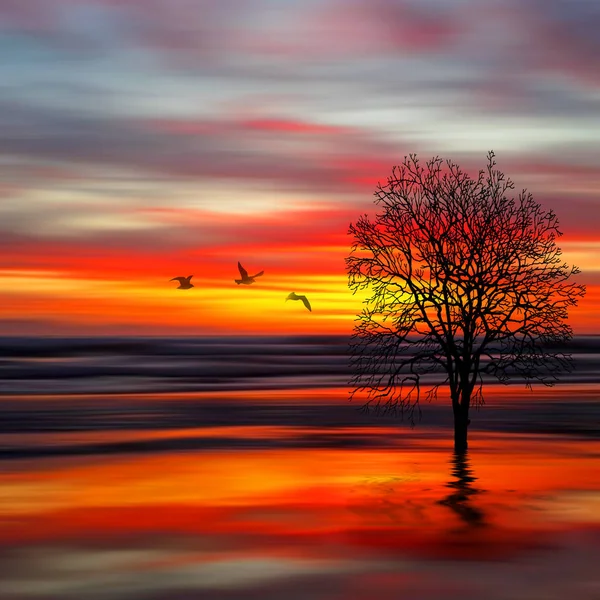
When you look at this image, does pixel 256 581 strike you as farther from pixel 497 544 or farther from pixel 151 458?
pixel 151 458

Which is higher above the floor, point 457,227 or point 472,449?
point 457,227

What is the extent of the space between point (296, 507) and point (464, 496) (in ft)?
15.6

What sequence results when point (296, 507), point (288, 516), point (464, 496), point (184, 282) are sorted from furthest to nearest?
1. point (184, 282)
2. point (464, 496)
3. point (296, 507)
4. point (288, 516)

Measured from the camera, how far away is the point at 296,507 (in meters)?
31.5

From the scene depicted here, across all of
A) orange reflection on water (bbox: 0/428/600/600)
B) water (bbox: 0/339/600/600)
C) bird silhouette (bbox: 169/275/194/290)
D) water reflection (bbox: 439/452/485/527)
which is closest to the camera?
water (bbox: 0/339/600/600)

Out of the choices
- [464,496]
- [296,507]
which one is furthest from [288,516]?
[464,496]

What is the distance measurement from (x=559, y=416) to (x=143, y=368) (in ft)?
283

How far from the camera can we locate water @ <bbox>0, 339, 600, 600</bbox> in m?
22.3

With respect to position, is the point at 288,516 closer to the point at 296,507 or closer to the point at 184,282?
the point at 296,507

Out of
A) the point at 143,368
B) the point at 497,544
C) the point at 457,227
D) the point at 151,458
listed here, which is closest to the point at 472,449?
the point at 457,227

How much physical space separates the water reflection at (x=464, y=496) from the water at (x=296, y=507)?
0.13m

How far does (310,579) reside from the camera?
876 inches

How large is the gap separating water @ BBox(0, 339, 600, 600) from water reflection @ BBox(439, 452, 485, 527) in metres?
0.13

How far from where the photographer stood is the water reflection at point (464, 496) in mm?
29391
